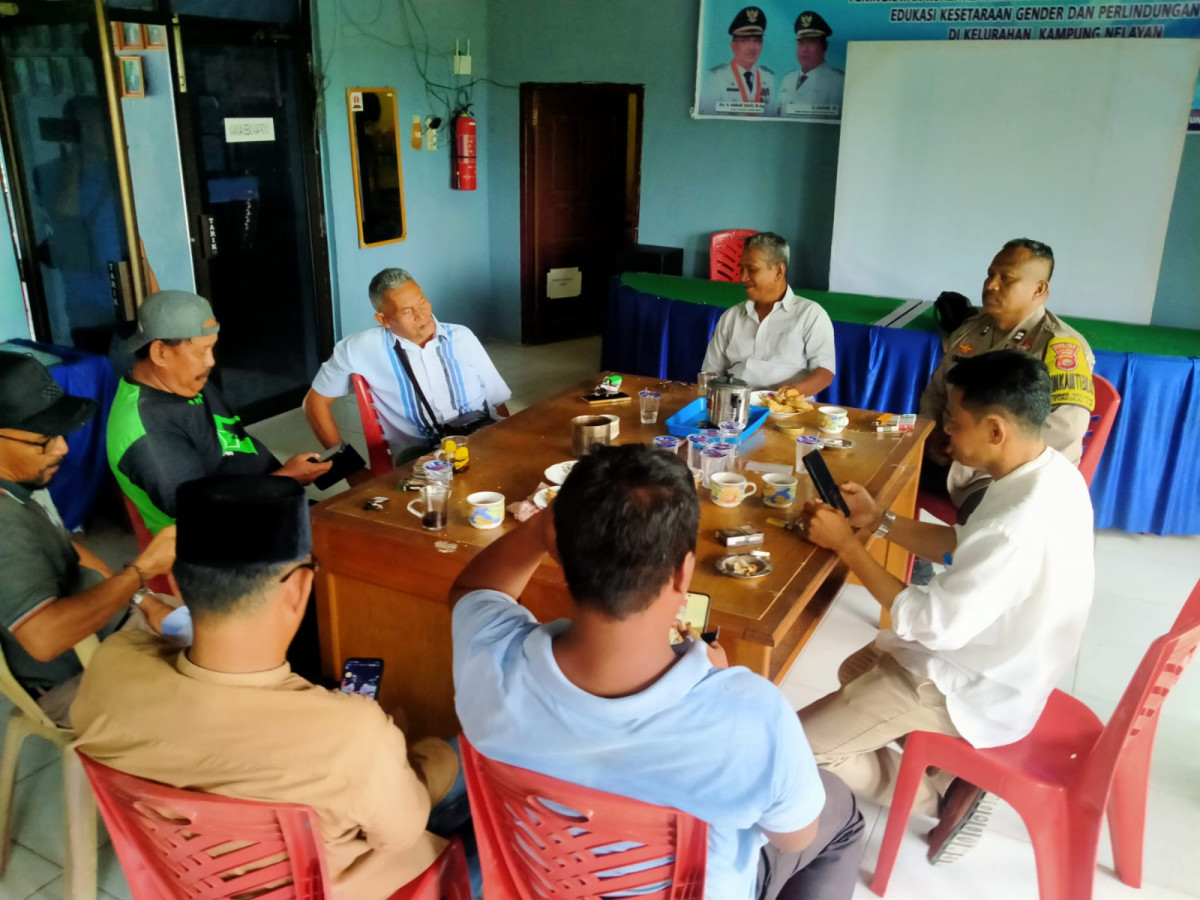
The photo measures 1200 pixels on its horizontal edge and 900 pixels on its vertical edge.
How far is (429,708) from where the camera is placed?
225cm

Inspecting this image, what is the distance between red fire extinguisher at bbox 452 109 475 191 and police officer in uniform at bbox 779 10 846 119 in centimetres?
219

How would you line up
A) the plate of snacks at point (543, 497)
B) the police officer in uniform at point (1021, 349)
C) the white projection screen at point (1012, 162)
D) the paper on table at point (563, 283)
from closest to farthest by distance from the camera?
the plate of snacks at point (543, 497), the police officer in uniform at point (1021, 349), the white projection screen at point (1012, 162), the paper on table at point (563, 283)

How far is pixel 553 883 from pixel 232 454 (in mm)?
1767

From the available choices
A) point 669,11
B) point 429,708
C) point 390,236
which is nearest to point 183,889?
point 429,708

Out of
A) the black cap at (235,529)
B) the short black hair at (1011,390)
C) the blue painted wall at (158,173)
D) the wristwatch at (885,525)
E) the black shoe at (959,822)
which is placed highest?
the blue painted wall at (158,173)

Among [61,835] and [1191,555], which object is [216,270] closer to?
[61,835]

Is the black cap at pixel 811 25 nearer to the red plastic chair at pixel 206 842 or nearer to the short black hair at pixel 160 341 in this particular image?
the short black hair at pixel 160 341

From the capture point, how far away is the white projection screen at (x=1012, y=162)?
4.96 meters

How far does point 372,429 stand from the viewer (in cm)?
316

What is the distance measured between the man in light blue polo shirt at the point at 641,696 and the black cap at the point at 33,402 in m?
1.24

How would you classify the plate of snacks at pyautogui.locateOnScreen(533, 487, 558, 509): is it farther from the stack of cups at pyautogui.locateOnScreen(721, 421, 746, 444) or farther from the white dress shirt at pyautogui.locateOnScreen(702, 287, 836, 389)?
the white dress shirt at pyautogui.locateOnScreen(702, 287, 836, 389)

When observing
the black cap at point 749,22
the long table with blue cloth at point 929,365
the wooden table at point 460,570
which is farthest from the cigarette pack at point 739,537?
the black cap at point 749,22

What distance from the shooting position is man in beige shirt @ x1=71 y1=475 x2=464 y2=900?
50.0 inches

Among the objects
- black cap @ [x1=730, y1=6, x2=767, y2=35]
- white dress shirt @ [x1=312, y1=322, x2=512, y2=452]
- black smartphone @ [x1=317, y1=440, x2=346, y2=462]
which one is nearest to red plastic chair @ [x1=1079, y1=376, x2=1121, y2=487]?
white dress shirt @ [x1=312, y1=322, x2=512, y2=452]
